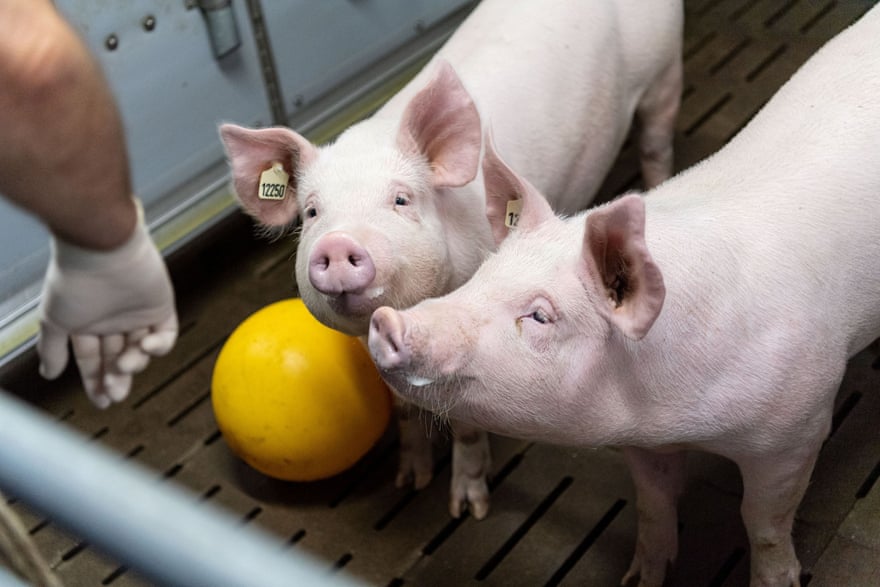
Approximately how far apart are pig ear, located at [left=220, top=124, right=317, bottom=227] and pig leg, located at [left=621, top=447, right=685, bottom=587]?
0.86 meters

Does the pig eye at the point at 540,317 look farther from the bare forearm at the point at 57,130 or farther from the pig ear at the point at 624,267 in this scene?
the bare forearm at the point at 57,130

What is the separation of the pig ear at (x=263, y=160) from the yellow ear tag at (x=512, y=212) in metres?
0.49

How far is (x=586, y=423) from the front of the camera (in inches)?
66.0

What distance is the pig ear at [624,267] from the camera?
1454 millimetres

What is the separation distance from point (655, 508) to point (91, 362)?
1111 millimetres

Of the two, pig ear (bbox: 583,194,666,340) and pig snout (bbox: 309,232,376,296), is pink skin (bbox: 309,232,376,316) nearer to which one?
pig snout (bbox: 309,232,376,296)

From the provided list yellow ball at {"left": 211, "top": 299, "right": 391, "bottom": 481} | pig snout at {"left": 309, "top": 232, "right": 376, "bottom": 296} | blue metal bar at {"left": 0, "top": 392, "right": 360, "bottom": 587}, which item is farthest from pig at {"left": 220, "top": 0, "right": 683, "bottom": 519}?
blue metal bar at {"left": 0, "top": 392, "right": 360, "bottom": 587}

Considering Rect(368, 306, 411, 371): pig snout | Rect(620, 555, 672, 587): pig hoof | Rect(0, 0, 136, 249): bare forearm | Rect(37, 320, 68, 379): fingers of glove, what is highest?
Rect(0, 0, 136, 249): bare forearm

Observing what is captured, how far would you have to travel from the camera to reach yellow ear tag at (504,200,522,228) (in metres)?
1.81

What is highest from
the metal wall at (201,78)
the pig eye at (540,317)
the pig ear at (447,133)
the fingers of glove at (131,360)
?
the pig eye at (540,317)

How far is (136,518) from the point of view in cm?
72

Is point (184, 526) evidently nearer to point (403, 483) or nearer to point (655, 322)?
point (655, 322)

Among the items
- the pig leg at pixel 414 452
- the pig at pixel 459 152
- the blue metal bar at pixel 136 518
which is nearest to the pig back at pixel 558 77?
the pig at pixel 459 152

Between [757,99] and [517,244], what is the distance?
2.10m
